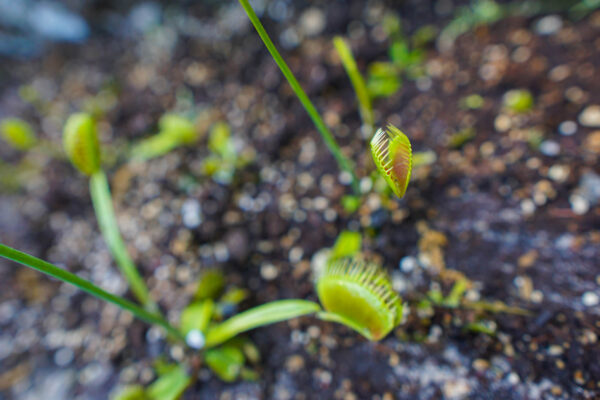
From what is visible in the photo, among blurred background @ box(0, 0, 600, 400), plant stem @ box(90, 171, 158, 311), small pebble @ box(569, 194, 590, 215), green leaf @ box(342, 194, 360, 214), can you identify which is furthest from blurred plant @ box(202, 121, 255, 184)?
small pebble @ box(569, 194, 590, 215)

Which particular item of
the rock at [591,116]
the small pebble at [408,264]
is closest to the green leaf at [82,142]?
the small pebble at [408,264]

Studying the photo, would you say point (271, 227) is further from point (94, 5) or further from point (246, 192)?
point (94, 5)

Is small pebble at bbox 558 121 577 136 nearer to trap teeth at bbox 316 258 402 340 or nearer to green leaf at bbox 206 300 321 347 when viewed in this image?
trap teeth at bbox 316 258 402 340

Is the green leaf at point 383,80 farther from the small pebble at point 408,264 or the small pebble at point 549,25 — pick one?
the small pebble at point 408,264

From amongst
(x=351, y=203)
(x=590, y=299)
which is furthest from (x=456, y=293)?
(x=351, y=203)

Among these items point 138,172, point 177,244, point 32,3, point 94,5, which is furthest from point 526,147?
point 32,3
